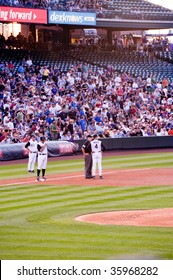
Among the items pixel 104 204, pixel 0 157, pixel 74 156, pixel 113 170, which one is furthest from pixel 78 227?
pixel 74 156

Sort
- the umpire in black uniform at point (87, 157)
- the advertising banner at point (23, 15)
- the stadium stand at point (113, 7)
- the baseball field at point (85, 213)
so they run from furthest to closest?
1. the stadium stand at point (113, 7)
2. the advertising banner at point (23, 15)
3. the umpire in black uniform at point (87, 157)
4. the baseball field at point (85, 213)

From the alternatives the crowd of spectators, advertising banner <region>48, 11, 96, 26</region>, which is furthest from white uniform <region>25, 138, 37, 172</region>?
advertising banner <region>48, 11, 96, 26</region>

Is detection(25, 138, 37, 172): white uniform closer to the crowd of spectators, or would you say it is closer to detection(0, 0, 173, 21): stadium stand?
the crowd of spectators

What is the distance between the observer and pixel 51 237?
56.9 ft

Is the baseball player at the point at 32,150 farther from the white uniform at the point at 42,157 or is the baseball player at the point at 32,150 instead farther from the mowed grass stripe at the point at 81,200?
the mowed grass stripe at the point at 81,200

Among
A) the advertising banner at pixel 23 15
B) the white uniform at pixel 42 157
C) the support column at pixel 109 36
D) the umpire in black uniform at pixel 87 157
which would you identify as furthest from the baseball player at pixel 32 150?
the support column at pixel 109 36

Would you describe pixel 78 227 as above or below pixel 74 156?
above

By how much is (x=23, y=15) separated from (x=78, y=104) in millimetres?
8440

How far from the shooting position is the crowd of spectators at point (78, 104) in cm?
3900

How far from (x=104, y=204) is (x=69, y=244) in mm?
6380

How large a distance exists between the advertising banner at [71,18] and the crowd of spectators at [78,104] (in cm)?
312

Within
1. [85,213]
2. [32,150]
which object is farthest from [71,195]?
[32,150]
